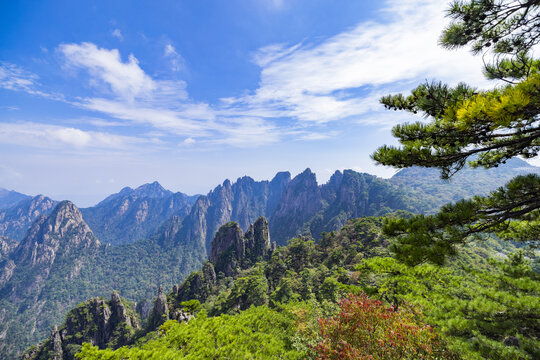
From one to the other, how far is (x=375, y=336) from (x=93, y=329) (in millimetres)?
90228

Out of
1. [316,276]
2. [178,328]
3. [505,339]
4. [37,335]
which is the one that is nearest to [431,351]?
[505,339]

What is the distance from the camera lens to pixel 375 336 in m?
8.11

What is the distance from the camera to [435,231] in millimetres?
5316

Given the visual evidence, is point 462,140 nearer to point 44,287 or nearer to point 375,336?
point 375,336

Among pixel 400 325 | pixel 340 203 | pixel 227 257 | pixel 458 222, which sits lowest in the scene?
pixel 227 257

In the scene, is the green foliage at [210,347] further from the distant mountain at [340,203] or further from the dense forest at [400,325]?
the distant mountain at [340,203]

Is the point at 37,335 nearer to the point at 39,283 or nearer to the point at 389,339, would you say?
the point at 39,283

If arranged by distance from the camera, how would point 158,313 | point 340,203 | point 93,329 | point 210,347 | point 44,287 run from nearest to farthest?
point 210,347 → point 158,313 → point 93,329 → point 340,203 → point 44,287

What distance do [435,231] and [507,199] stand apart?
5.74ft

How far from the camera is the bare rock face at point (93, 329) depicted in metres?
61.4

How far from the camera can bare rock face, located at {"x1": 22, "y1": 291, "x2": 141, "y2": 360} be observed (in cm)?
6141

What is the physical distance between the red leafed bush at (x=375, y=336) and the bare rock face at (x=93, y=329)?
80.0 m

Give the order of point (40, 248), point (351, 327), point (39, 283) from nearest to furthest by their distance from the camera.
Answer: point (351, 327) → point (39, 283) → point (40, 248)

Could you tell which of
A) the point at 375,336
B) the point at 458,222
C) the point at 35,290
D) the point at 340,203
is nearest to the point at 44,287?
the point at 35,290
